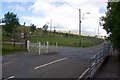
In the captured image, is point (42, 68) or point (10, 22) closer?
point (42, 68)

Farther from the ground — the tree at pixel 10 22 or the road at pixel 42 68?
the tree at pixel 10 22

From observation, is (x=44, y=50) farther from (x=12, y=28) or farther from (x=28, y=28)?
(x=28, y=28)

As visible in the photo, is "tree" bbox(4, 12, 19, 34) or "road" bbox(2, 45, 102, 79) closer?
"road" bbox(2, 45, 102, 79)

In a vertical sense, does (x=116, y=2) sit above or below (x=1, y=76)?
above

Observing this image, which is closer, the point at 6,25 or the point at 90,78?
the point at 90,78

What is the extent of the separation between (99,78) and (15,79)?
4.01 m

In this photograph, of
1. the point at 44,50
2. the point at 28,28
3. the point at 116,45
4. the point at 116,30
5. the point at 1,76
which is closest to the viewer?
the point at 1,76

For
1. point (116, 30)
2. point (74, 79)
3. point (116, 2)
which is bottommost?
point (74, 79)

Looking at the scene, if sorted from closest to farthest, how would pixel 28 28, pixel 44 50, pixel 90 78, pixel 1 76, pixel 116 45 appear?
pixel 90 78, pixel 1 76, pixel 116 45, pixel 44 50, pixel 28 28

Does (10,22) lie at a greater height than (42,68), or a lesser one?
greater

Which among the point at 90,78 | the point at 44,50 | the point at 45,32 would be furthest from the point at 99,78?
the point at 45,32

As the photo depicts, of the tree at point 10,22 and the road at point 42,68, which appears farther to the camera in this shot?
the tree at point 10,22

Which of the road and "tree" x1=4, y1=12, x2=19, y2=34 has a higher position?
"tree" x1=4, y1=12, x2=19, y2=34

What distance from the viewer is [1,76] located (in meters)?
15.4
